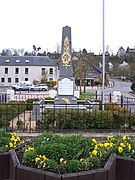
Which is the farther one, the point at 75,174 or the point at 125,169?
the point at 125,169

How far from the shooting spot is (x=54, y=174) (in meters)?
4.09

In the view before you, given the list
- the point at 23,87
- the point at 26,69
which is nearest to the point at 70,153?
the point at 23,87

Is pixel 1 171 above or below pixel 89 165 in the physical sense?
below

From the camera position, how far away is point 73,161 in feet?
14.1

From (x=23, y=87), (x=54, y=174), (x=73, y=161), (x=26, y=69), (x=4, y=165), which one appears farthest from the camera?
(x=26, y=69)

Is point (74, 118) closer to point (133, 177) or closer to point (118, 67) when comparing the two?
point (133, 177)

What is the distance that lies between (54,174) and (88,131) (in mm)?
5441

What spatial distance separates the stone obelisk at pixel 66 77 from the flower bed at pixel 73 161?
9.15 metres

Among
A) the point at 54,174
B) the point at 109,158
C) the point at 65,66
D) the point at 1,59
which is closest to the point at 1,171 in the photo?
the point at 54,174

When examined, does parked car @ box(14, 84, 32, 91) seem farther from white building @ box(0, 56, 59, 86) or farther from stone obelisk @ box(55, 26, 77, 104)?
stone obelisk @ box(55, 26, 77, 104)

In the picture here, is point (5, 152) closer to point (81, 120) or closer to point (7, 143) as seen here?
point (7, 143)

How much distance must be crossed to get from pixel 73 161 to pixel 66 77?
1056 centimetres

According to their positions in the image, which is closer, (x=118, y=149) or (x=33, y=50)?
(x=118, y=149)

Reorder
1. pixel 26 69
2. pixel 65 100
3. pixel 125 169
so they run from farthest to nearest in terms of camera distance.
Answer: pixel 26 69, pixel 65 100, pixel 125 169
